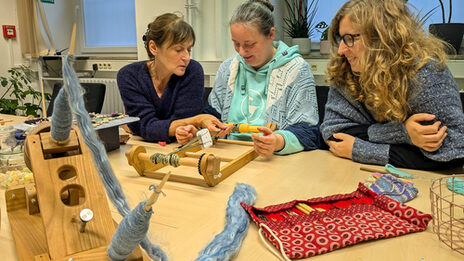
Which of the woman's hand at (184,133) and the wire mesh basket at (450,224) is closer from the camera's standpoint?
the wire mesh basket at (450,224)

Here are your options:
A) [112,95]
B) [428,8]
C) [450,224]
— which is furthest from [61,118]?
[112,95]

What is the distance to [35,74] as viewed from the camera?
13.6 feet

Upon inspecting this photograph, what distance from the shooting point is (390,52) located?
3.77ft

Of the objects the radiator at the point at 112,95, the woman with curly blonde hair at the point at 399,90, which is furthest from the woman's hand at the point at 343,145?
the radiator at the point at 112,95

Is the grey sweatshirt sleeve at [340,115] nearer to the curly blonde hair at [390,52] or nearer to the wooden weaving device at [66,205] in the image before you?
the curly blonde hair at [390,52]

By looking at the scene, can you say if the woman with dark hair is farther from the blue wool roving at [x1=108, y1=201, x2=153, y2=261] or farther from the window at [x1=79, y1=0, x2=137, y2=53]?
Result: the window at [x1=79, y1=0, x2=137, y2=53]

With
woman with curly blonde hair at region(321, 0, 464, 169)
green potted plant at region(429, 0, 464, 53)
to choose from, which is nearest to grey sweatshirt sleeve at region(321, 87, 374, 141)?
woman with curly blonde hair at region(321, 0, 464, 169)

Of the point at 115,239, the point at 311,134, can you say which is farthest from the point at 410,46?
the point at 115,239

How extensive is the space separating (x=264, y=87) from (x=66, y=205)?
1.20m

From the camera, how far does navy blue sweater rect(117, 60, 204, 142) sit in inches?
63.5

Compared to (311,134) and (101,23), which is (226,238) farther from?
(101,23)

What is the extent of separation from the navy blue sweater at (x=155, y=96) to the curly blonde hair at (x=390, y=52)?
780 millimetres

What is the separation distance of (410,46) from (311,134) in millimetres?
475

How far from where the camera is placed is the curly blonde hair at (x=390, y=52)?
3.75 ft
